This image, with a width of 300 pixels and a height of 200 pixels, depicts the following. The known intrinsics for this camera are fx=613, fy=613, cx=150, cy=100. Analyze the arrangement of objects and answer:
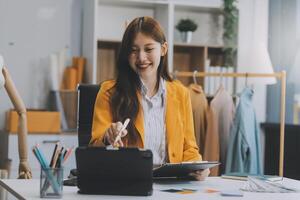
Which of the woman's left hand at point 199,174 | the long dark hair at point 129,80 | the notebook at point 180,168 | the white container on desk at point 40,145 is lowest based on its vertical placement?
the white container on desk at point 40,145

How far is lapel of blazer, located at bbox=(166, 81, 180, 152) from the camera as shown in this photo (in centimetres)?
244

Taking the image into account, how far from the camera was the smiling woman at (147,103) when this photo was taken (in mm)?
2352

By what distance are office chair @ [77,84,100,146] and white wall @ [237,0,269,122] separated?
2.52m

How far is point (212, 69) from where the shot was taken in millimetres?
4977

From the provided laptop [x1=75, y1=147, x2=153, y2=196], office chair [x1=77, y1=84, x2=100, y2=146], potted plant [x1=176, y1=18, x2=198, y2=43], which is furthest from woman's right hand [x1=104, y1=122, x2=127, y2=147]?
potted plant [x1=176, y1=18, x2=198, y2=43]

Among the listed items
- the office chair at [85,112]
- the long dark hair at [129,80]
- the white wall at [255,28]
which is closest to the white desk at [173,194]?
the long dark hair at [129,80]

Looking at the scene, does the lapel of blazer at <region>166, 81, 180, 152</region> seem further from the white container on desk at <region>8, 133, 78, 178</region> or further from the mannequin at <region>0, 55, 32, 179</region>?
the white container on desk at <region>8, 133, 78, 178</region>

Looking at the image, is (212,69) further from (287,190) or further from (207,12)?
(287,190)

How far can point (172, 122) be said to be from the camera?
2.46 m

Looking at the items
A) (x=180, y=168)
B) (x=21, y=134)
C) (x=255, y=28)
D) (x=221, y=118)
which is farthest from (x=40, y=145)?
(x=180, y=168)

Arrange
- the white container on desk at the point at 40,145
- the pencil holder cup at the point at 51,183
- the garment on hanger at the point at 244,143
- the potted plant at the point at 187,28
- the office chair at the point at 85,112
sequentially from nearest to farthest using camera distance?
the pencil holder cup at the point at 51,183 → the office chair at the point at 85,112 → the white container on desk at the point at 40,145 → the garment on hanger at the point at 244,143 → the potted plant at the point at 187,28

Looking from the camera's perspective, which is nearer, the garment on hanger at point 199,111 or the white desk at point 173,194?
the white desk at point 173,194

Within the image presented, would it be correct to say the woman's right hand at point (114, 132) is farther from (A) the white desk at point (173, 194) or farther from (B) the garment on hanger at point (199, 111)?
(B) the garment on hanger at point (199, 111)

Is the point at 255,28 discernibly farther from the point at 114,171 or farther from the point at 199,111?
the point at 114,171
